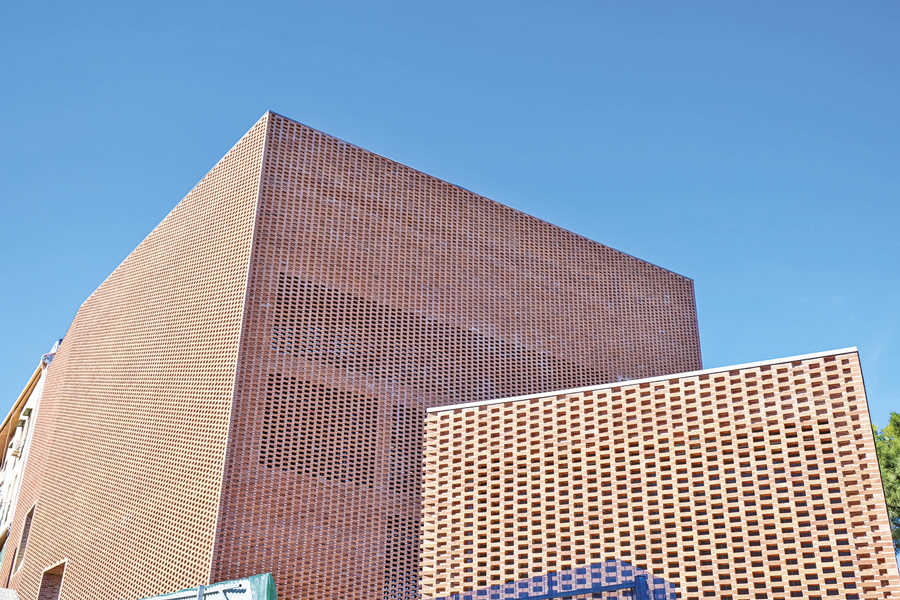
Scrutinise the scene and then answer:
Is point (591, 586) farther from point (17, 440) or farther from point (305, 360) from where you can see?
point (17, 440)

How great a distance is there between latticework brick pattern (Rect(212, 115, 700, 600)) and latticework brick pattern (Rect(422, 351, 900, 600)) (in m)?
4.73

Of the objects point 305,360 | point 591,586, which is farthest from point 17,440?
point 591,586

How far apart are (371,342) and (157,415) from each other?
194 inches

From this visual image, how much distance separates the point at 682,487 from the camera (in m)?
10.1

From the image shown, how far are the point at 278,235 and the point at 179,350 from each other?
3.44 m

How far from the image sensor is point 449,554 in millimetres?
11172

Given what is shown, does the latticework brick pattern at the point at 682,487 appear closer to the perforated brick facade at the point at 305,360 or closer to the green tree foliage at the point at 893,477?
the perforated brick facade at the point at 305,360

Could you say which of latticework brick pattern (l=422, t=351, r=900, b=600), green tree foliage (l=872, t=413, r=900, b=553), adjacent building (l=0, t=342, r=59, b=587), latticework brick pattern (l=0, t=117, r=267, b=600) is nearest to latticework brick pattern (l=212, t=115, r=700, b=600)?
latticework brick pattern (l=0, t=117, r=267, b=600)

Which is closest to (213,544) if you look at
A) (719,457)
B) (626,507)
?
(626,507)

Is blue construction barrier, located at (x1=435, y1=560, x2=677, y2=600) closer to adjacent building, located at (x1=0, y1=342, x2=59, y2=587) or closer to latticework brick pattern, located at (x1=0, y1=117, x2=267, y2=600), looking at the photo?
latticework brick pattern, located at (x1=0, y1=117, x2=267, y2=600)

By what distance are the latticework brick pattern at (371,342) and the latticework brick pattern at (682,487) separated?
4.73m

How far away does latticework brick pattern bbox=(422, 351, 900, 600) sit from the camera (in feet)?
30.0

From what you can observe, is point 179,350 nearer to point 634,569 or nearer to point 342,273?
point 342,273

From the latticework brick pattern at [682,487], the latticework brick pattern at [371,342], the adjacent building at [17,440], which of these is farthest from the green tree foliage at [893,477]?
the adjacent building at [17,440]
